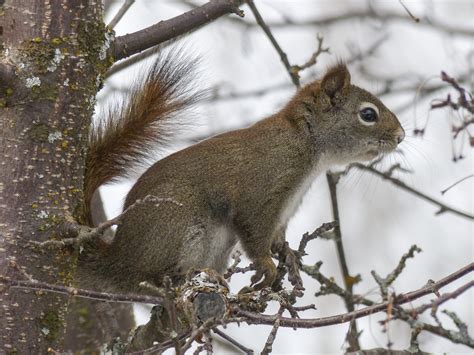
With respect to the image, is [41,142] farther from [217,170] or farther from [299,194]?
[299,194]

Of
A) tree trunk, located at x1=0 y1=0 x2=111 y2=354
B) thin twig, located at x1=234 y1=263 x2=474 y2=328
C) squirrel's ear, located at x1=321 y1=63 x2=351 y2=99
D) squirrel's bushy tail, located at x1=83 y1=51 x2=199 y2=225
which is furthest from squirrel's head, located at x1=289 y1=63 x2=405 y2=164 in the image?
thin twig, located at x1=234 y1=263 x2=474 y2=328

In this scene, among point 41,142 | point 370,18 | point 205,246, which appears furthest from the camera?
point 370,18

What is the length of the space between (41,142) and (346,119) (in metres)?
1.52

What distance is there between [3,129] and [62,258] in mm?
353

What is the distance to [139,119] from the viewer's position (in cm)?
260

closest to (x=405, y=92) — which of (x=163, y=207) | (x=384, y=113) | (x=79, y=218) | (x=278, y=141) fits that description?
(x=384, y=113)

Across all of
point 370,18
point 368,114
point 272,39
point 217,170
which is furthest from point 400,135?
point 370,18

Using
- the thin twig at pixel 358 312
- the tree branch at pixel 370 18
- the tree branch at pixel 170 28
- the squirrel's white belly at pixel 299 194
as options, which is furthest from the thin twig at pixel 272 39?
the tree branch at pixel 370 18


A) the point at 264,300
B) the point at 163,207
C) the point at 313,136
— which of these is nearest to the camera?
the point at 264,300

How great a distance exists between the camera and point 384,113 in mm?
3299

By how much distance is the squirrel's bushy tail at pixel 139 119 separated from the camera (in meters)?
2.57

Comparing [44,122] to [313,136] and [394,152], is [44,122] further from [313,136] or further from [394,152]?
[394,152]

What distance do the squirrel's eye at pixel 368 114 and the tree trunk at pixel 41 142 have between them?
4.54ft

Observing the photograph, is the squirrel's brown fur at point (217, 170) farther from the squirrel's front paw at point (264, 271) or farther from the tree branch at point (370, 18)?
the tree branch at point (370, 18)
